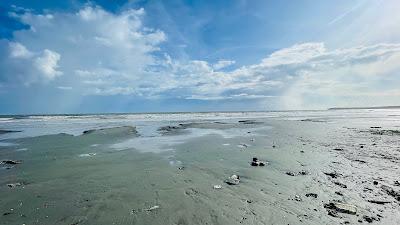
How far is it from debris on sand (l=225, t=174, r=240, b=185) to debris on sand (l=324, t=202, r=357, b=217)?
10.7 ft

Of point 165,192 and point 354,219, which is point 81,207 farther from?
point 354,219

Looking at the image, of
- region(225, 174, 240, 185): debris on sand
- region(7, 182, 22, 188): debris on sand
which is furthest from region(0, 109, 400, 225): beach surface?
region(225, 174, 240, 185): debris on sand

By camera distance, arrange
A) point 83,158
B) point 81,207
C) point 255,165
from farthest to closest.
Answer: point 83,158
point 255,165
point 81,207

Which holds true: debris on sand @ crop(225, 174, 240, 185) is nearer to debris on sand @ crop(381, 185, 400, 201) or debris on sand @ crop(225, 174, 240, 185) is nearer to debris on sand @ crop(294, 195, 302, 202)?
debris on sand @ crop(294, 195, 302, 202)

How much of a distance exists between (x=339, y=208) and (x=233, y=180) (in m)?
3.85

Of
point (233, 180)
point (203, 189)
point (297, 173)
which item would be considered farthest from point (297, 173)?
point (203, 189)

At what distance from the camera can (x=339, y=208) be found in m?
7.14

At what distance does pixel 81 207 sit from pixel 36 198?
186 cm

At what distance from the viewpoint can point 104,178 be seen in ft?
36.0

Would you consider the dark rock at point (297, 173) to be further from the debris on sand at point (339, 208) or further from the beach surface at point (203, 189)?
the debris on sand at point (339, 208)

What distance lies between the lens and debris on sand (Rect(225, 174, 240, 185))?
9.93 meters

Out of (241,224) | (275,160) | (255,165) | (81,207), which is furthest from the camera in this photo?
(275,160)

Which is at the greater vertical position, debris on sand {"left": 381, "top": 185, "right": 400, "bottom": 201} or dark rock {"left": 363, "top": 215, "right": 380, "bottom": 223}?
debris on sand {"left": 381, "top": 185, "right": 400, "bottom": 201}

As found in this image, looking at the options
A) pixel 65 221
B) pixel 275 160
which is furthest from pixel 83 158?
pixel 275 160
